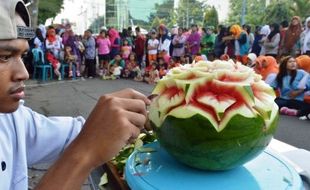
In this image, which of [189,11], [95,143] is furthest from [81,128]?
[189,11]

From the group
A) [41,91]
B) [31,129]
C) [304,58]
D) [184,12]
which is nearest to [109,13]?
[184,12]

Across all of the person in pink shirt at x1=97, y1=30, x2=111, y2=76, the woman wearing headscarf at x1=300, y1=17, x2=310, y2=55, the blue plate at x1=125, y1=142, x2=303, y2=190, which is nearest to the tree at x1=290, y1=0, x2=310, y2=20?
the person in pink shirt at x1=97, y1=30, x2=111, y2=76

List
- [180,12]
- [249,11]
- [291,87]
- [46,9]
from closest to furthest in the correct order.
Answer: [291,87]
[46,9]
[249,11]
[180,12]

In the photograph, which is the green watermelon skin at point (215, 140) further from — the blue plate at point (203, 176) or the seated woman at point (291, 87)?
the seated woman at point (291, 87)

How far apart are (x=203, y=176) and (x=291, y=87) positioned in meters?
6.99

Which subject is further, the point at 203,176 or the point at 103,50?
the point at 103,50

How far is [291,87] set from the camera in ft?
25.4

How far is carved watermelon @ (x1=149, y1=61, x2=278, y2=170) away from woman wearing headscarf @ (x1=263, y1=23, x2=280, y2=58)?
1059 centimetres

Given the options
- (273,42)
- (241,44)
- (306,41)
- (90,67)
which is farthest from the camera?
(90,67)

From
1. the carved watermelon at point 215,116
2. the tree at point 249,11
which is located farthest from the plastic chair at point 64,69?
the tree at point 249,11

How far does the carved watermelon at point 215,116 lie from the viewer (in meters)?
1.19

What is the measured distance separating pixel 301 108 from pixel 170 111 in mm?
6802

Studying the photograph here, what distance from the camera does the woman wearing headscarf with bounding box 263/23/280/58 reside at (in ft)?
37.1

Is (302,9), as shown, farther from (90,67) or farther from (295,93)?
(295,93)
